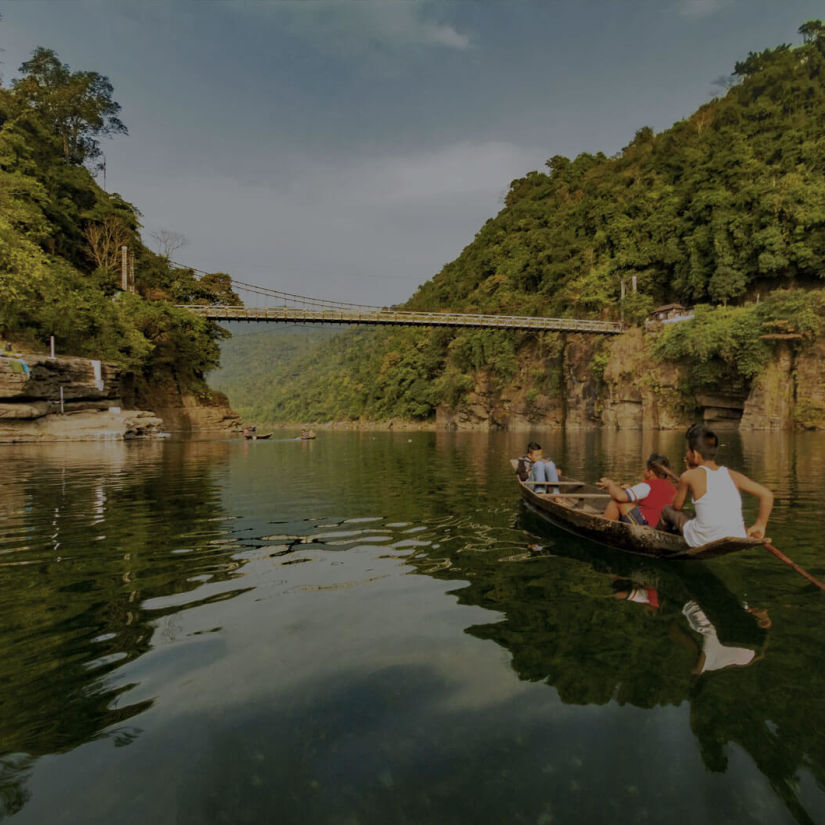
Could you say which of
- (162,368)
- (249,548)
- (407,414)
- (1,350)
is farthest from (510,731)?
(407,414)

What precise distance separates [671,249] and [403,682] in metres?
54.5

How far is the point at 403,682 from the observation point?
3277 mm

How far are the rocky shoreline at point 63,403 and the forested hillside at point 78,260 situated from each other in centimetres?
328

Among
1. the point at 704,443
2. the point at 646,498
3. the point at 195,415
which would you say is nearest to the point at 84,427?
the point at 195,415

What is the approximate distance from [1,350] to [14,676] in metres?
27.4

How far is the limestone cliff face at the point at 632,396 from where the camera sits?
3600 cm

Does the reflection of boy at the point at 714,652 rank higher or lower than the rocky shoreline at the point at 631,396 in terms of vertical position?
lower

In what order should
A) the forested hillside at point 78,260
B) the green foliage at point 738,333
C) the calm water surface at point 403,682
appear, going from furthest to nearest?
the green foliage at point 738,333
the forested hillside at point 78,260
the calm water surface at point 403,682

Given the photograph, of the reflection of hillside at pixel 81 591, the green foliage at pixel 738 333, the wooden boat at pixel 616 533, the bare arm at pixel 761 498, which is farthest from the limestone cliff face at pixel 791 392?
the reflection of hillside at pixel 81 591

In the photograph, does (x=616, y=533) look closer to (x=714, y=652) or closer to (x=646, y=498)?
(x=646, y=498)

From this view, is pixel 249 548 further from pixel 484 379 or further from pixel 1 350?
pixel 484 379

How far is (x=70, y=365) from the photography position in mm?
27281

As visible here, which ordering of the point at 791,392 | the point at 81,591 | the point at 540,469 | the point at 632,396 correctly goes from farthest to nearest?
the point at 632,396 < the point at 791,392 < the point at 540,469 < the point at 81,591

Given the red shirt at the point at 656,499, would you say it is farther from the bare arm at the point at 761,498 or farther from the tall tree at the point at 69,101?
the tall tree at the point at 69,101
